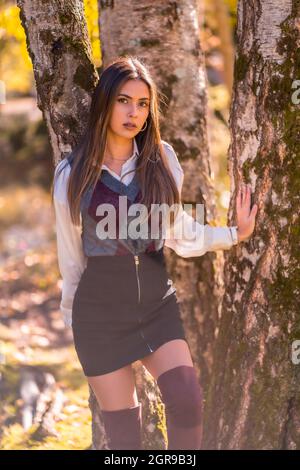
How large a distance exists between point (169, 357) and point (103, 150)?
985 millimetres

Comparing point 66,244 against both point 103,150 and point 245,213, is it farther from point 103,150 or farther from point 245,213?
point 245,213

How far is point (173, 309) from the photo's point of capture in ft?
11.9

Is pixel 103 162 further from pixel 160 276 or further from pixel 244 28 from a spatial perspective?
pixel 244 28

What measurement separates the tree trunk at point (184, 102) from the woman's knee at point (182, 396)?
4.31ft

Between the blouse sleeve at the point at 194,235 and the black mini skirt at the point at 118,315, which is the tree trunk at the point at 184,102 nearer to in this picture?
the blouse sleeve at the point at 194,235

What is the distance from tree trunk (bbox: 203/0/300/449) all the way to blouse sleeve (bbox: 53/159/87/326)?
2.99 ft

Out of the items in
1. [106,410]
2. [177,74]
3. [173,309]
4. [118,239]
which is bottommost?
[106,410]

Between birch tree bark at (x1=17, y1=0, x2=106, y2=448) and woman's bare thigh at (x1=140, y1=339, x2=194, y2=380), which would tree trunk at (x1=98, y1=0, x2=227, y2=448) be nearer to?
birch tree bark at (x1=17, y1=0, x2=106, y2=448)

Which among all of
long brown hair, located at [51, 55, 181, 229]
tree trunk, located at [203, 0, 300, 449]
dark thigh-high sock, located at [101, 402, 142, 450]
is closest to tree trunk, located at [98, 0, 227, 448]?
tree trunk, located at [203, 0, 300, 449]

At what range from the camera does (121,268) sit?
349cm

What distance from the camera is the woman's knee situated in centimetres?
341

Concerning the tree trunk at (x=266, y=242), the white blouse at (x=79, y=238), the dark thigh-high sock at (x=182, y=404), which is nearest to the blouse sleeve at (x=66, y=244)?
Result: the white blouse at (x=79, y=238)

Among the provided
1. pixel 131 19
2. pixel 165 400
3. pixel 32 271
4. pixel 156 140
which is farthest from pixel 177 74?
pixel 32 271

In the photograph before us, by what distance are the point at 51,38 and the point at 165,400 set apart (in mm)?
1815
